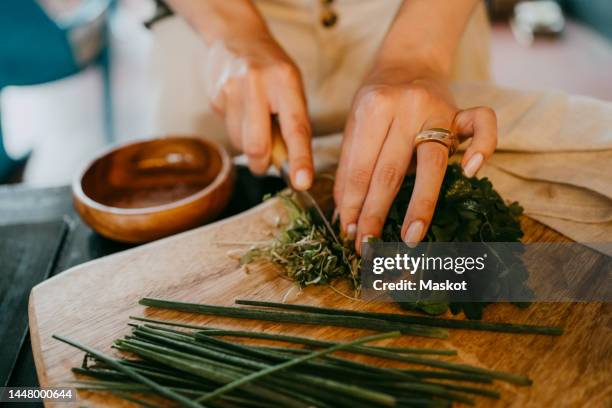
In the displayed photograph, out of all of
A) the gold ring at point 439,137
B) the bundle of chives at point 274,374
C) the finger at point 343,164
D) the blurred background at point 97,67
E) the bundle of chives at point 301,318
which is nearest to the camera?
the bundle of chives at point 274,374

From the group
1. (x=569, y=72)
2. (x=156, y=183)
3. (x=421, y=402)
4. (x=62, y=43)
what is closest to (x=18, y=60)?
(x=62, y=43)

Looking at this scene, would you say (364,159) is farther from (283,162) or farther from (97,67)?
(97,67)

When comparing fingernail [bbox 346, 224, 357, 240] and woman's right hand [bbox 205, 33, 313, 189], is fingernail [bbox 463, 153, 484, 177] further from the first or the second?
woman's right hand [bbox 205, 33, 313, 189]

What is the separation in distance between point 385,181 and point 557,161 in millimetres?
452

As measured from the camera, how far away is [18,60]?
105 inches

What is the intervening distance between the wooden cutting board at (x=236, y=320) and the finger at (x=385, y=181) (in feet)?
0.49

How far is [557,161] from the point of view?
1.21 meters

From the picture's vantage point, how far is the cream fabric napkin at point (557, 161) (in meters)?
1.12

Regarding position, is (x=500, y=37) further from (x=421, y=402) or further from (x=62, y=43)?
(x=421, y=402)

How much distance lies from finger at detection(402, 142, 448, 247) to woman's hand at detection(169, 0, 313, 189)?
0.28 meters

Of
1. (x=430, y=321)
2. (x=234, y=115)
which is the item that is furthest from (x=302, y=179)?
(x=430, y=321)

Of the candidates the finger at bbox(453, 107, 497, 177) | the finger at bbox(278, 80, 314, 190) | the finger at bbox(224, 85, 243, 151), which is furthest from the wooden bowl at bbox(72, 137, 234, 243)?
the finger at bbox(453, 107, 497, 177)

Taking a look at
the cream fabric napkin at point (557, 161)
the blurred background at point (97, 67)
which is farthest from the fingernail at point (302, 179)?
the blurred background at point (97, 67)

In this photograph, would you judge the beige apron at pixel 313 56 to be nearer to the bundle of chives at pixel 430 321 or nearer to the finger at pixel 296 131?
the finger at pixel 296 131
